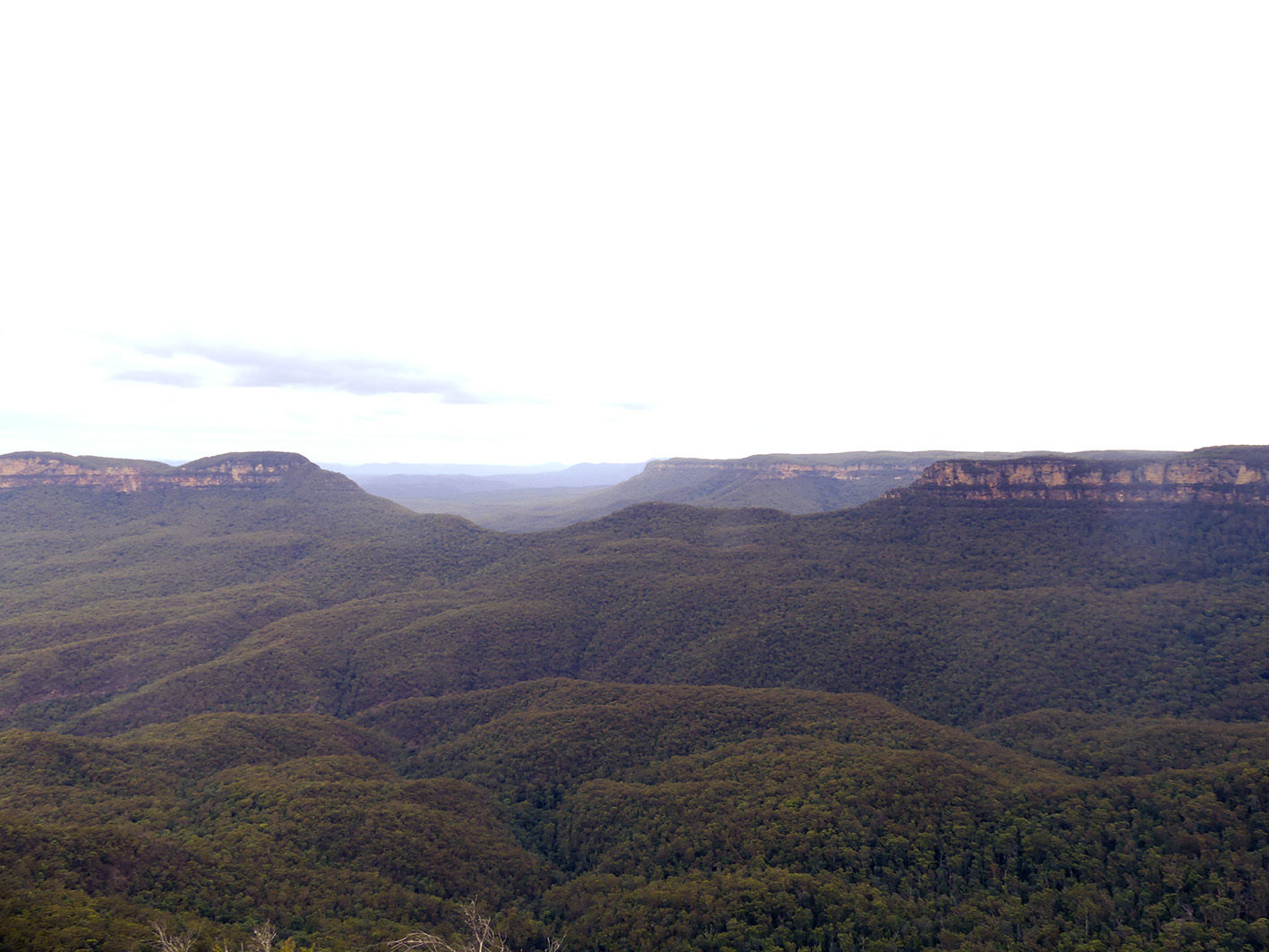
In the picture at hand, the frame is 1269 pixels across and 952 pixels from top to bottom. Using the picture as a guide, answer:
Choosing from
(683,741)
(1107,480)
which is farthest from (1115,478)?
(683,741)

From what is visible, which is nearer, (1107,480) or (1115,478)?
(1115,478)

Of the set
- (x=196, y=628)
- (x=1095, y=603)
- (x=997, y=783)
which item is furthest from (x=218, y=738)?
(x=1095, y=603)

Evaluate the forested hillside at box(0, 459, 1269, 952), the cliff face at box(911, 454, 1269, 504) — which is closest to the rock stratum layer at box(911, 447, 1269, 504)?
the cliff face at box(911, 454, 1269, 504)

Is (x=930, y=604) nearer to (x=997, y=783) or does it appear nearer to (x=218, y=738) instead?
(x=997, y=783)

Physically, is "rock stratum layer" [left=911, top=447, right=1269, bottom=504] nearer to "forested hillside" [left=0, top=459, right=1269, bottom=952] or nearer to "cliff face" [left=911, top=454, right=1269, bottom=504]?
"cliff face" [left=911, top=454, right=1269, bottom=504]

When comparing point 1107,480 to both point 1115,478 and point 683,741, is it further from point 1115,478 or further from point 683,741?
point 683,741

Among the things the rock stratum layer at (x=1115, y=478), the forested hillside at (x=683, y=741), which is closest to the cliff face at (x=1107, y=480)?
the rock stratum layer at (x=1115, y=478)
